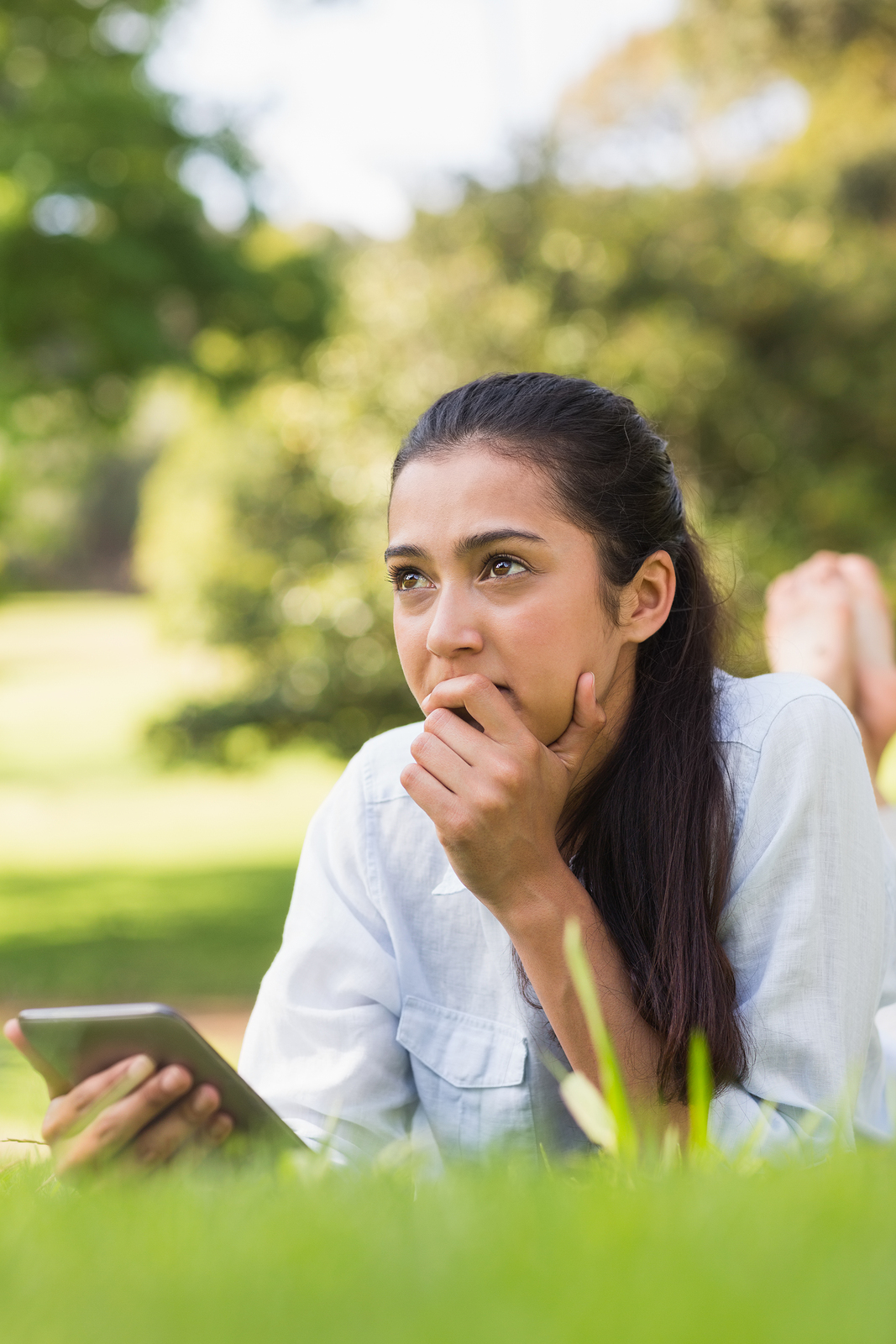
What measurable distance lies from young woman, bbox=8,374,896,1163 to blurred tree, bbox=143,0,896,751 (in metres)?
8.48

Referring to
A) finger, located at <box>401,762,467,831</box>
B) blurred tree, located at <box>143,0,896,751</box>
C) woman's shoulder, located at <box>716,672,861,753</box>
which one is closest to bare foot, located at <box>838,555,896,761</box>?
woman's shoulder, located at <box>716,672,861,753</box>

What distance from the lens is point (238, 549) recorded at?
12234 mm

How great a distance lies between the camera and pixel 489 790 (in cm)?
204

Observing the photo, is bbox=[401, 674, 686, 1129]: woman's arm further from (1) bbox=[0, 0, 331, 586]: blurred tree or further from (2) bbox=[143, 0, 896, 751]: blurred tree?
(2) bbox=[143, 0, 896, 751]: blurred tree

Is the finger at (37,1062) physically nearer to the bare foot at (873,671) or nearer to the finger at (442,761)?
the finger at (442,761)

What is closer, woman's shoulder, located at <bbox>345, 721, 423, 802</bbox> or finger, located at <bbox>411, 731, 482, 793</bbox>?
finger, located at <bbox>411, 731, 482, 793</bbox>

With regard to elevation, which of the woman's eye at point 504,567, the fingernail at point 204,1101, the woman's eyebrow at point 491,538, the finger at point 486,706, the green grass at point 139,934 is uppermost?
the woman's eyebrow at point 491,538

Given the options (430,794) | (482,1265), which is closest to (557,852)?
(430,794)

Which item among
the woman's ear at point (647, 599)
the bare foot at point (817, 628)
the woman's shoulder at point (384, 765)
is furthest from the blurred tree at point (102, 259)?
the woman's ear at point (647, 599)

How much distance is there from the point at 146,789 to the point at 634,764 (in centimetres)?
1936

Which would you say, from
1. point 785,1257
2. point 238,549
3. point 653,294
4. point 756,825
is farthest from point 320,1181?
point 653,294

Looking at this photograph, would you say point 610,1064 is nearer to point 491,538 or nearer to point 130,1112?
point 130,1112

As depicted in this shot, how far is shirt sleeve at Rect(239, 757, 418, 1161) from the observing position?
2.33 metres

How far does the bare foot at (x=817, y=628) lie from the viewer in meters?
3.92
